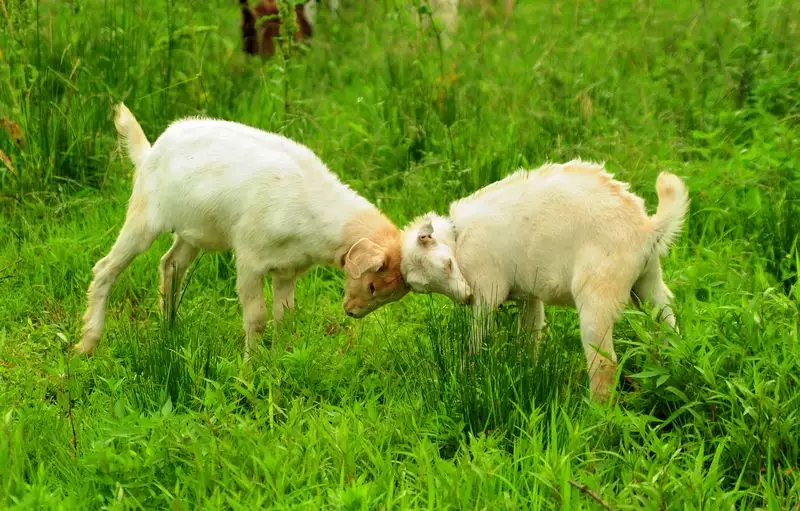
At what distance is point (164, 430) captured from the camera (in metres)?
3.97

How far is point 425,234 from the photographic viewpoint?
473cm

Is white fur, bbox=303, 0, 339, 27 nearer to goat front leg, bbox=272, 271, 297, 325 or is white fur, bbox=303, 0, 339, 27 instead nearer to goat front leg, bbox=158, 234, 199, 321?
goat front leg, bbox=158, 234, 199, 321

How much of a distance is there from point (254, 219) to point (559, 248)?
1421mm

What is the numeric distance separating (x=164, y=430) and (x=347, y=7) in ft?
23.5

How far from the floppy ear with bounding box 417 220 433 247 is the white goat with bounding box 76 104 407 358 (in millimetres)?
220

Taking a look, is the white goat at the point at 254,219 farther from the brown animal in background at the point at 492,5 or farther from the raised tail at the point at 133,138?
the brown animal in background at the point at 492,5

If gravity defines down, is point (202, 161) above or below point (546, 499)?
above

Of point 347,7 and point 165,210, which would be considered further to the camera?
point 347,7

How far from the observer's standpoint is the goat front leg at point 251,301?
5195 millimetres

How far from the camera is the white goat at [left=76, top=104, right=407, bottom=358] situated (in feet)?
16.6

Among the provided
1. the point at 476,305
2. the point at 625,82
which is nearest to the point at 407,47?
the point at 625,82

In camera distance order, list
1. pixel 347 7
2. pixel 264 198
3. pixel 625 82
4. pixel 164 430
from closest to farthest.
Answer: pixel 164 430 < pixel 264 198 < pixel 625 82 < pixel 347 7

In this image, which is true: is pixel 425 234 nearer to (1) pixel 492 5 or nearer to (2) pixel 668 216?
(2) pixel 668 216

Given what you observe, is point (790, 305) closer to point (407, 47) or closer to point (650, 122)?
point (650, 122)
